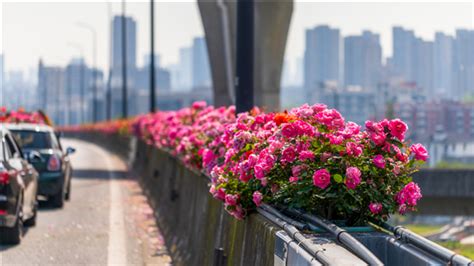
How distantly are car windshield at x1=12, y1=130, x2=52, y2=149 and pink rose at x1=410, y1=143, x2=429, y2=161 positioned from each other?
530 inches

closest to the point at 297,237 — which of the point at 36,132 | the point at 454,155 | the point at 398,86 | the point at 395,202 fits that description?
the point at 395,202

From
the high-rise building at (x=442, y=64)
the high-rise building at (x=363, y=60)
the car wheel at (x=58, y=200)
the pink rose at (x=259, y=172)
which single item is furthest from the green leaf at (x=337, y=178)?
the high-rise building at (x=363, y=60)

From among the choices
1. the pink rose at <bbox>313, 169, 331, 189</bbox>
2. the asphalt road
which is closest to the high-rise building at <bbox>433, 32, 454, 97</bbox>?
the asphalt road

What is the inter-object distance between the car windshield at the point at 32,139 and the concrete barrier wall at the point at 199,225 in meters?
2.13

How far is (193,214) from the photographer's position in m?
14.0

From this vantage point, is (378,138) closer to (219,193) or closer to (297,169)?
(297,169)

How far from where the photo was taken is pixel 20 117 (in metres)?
31.1

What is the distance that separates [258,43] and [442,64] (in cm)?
7057

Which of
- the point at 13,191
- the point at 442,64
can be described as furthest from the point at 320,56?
the point at 13,191

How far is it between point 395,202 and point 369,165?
1.09ft

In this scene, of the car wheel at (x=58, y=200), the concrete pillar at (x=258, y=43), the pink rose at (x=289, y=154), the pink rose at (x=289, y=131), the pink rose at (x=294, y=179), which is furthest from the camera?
the concrete pillar at (x=258, y=43)

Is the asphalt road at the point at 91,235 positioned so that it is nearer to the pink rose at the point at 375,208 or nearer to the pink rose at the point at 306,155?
the pink rose at the point at 306,155

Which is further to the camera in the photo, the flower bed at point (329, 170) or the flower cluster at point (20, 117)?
the flower cluster at point (20, 117)

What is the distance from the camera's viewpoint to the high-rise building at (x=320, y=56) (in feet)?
502
